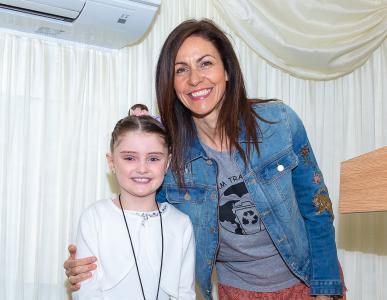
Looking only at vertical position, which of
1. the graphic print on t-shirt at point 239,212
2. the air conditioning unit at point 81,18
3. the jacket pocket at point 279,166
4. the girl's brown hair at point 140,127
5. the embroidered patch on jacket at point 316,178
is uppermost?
the air conditioning unit at point 81,18

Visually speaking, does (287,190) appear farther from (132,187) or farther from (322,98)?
(322,98)

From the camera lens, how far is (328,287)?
64.1 inches

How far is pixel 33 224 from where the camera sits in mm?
2098

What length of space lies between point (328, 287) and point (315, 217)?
0.23m

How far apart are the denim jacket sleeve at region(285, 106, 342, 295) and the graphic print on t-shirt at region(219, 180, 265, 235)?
0.18 metres

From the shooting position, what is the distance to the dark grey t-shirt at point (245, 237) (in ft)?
5.41

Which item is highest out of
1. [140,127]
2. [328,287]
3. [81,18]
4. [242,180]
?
[81,18]

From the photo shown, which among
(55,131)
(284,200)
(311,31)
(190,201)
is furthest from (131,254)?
(311,31)

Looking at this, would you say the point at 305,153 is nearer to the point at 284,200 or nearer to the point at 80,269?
the point at 284,200

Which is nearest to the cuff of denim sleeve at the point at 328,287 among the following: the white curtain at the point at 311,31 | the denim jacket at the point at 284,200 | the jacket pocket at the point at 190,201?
the denim jacket at the point at 284,200

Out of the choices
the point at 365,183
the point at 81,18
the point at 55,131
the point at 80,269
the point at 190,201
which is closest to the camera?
the point at 365,183

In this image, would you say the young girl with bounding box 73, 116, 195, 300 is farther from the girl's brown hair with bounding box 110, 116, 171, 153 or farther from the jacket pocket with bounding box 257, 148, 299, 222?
the jacket pocket with bounding box 257, 148, 299, 222

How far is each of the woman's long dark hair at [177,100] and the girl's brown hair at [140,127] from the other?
0.06 meters

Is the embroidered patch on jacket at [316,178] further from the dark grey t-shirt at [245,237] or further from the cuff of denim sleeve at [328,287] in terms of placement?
the cuff of denim sleeve at [328,287]
